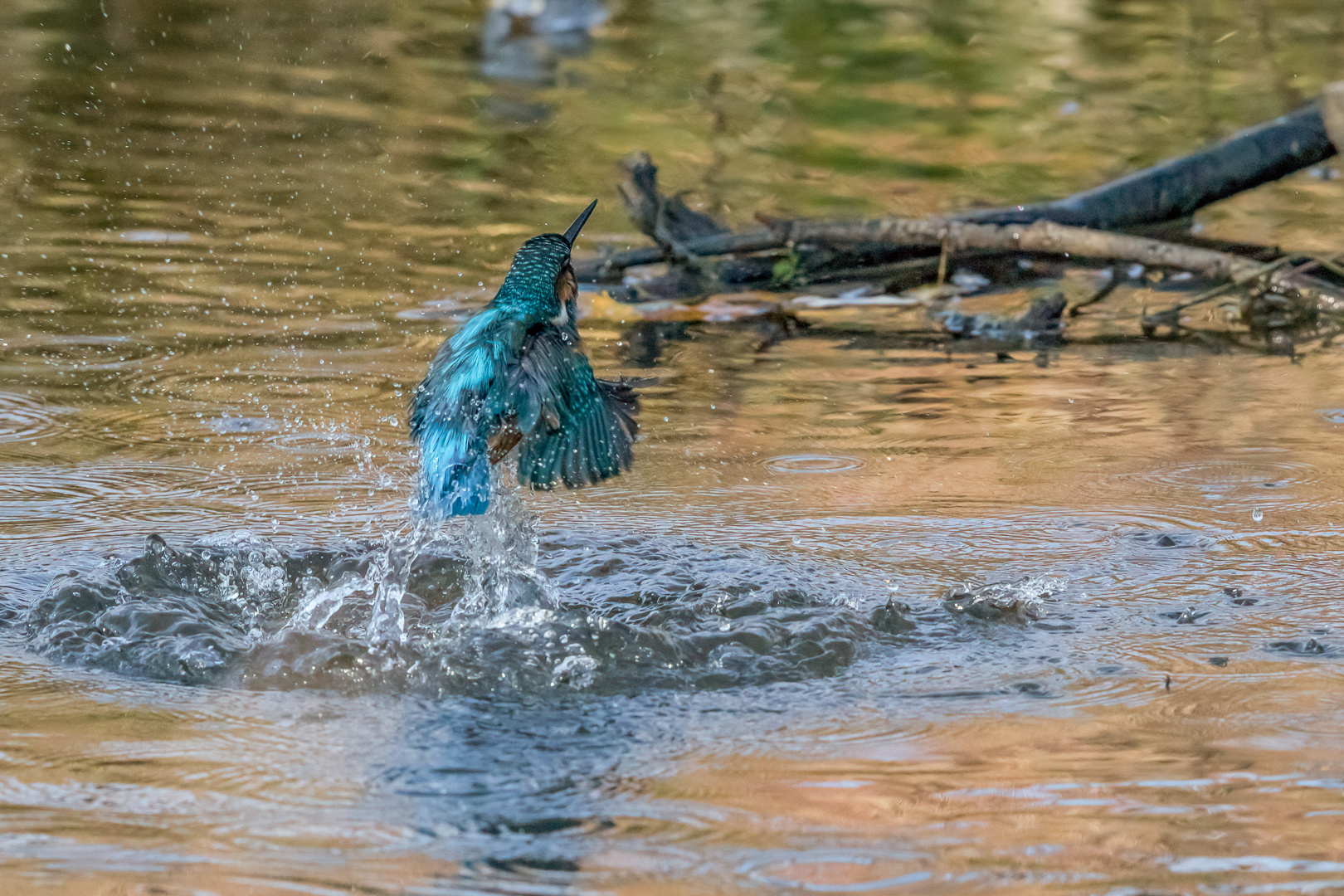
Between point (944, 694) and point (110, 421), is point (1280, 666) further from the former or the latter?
point (110, 421)

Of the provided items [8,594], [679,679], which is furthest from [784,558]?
[8,594]

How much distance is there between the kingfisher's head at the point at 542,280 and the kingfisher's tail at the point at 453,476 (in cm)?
36

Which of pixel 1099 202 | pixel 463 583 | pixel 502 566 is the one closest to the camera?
pixel 502 566

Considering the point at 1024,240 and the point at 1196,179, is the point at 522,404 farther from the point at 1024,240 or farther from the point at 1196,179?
the point at 1196,179

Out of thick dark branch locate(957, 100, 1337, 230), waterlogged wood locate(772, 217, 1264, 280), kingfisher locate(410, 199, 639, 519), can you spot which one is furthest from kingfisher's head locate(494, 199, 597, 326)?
thick dark branch locate(957, 100, 1337, 230)

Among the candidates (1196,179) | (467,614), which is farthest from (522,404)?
(1196,179)

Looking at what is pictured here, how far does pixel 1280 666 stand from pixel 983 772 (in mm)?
786

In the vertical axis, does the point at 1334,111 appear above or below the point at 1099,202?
above

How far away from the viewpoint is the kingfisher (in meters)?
3.30

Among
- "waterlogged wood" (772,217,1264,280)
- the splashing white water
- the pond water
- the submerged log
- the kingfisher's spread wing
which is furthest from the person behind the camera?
the submerged log

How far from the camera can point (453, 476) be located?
10.7 feet

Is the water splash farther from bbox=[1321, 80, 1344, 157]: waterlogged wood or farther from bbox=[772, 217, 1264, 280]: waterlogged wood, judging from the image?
bbox=[1321, 80, 1344, 157]: waterlogged wood

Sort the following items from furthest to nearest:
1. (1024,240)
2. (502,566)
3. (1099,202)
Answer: (1099,202) → (1024,240) → (502,566)

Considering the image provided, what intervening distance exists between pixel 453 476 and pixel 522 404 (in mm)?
210
